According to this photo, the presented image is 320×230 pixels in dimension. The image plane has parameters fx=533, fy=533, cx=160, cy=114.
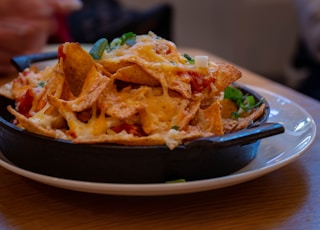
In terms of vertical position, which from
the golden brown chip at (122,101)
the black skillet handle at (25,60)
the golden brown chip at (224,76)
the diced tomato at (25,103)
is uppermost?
the golden brown chip at (122,101)

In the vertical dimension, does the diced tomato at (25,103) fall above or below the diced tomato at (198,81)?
below

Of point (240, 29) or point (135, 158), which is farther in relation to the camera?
point (240, 29)

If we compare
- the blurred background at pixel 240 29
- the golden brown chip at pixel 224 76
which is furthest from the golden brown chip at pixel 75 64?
the blurred background at pixel 240 29

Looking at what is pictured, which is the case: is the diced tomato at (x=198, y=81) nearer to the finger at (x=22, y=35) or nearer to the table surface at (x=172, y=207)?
the table surface at (x=172, y=207)

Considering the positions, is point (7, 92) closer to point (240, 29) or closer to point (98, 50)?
point (98, 50)

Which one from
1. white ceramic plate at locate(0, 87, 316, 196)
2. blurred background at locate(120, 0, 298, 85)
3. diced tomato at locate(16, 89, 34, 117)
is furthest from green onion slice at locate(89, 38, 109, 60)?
blurred background at locate(120, 0, 298, 85)

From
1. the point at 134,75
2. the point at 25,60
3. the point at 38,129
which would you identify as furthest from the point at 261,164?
the point at 25,60

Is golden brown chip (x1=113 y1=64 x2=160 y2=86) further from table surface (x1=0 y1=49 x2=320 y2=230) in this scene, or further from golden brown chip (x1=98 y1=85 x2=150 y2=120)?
table surface (x1=0 y1=49 x2=320 y2=230)
